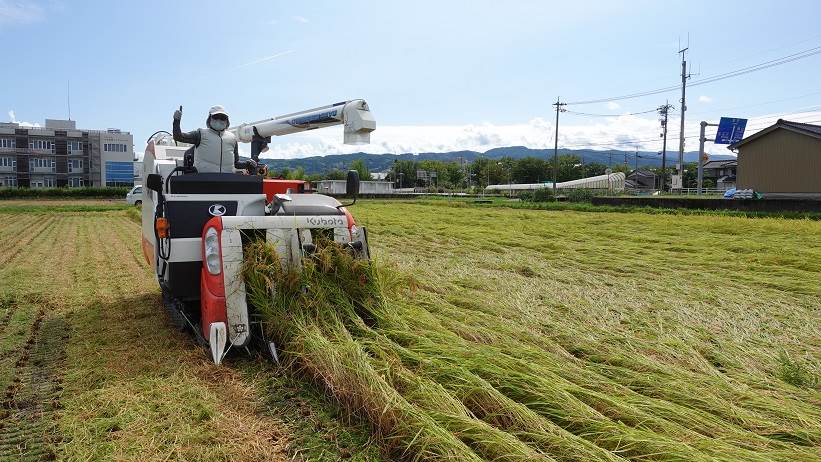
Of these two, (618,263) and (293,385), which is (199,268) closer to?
(293,385)

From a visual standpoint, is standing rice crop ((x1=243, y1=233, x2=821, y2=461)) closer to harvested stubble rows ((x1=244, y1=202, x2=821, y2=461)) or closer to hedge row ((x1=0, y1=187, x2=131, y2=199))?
harvested stubble rows ((x1=244, y1=202, x2=821, y2=461))

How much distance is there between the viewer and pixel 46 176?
6662 centimetres

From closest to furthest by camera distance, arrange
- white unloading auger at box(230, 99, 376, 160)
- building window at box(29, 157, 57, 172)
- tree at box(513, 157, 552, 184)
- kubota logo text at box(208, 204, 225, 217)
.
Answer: kubota logo text at box(208, 204, 225, 217)
white unloading auger at box(230, 99, 376, 160)
building window at box(29, 157, 57, 172)
tree at box(513, 157, 552, 184)

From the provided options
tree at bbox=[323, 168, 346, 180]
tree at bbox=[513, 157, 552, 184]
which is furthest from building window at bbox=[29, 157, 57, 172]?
tree at bbox=[513, 157, 552, 184]

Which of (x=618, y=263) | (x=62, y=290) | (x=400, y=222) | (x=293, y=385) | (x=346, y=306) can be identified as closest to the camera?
(x=293, y=385)

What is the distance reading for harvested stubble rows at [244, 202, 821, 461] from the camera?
2.80 meters

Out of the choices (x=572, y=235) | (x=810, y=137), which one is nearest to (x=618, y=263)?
(x=572, y=235)

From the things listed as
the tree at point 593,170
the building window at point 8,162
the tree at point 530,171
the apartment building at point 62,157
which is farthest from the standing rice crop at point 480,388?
the tree at point 593,170

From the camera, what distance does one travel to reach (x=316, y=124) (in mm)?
7172

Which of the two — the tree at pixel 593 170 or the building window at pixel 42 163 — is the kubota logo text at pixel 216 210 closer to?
the building window at pixel 42 163

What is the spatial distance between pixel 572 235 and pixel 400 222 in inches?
243

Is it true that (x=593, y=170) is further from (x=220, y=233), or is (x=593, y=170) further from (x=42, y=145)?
(x=220, y=233)

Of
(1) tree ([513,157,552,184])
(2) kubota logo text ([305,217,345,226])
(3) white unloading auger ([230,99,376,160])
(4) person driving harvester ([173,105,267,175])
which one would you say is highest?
(1) tree ([513,157,552,184])

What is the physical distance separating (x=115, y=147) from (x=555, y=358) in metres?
76.8
